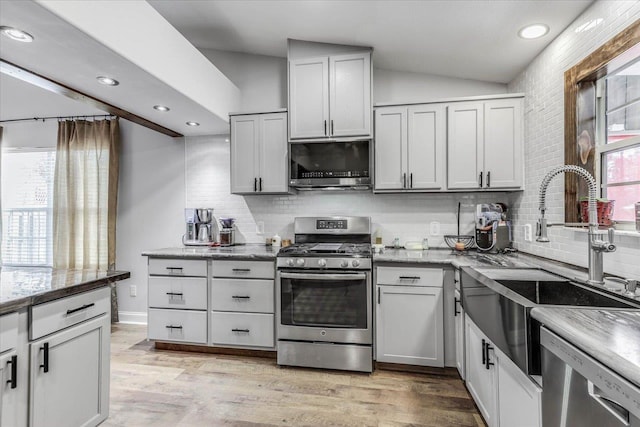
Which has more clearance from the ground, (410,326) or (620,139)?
(620,139)

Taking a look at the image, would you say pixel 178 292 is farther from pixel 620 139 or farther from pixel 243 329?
pixel 620 139

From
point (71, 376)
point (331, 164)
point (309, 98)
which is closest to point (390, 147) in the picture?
point (331, 164)

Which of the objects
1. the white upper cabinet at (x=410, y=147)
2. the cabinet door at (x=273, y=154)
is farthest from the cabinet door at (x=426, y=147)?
the cabinet door at (x=273, y=154)

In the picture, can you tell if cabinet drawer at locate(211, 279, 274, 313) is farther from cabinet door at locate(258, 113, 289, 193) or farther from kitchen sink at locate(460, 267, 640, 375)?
kitchen sink at locate(460, 267, 640, 375)

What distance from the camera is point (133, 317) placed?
12.2ft

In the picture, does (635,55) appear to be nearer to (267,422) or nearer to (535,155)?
(535,155)

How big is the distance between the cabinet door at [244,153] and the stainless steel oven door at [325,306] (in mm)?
1021

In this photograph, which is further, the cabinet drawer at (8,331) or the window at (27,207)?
the window at (27,207)

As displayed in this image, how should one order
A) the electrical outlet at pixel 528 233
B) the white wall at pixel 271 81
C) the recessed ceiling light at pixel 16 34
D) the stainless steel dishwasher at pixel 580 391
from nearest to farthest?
the stainless steel dishwasher at pixel 580 391 → the recessed ceiling light at pixel 16 34 → the electrical outlet at pixel 528 233 → the white wall at pixel 271 81

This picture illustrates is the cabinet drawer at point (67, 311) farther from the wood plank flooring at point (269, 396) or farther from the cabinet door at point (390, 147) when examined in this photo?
the cabinet door at point (390, 147)

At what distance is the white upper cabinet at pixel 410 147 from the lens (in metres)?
2.81

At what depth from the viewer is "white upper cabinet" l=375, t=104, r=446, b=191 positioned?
281 centimetres

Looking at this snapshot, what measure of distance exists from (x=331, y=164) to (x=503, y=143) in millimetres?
1479

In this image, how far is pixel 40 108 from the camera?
148 inches
